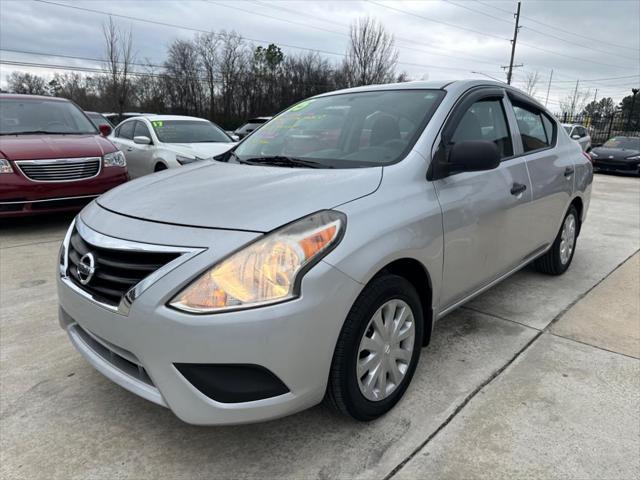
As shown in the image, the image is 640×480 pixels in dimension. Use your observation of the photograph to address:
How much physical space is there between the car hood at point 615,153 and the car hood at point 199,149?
12632 millimetres

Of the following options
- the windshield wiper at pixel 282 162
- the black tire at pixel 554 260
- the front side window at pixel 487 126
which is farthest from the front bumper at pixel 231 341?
the black tire at pixel 554 260

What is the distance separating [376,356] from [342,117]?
5.21ft

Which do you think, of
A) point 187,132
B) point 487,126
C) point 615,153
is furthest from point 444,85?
point 615,153

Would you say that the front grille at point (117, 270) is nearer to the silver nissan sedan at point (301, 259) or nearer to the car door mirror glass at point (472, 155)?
the silver nissan sedan at point (301, 259)

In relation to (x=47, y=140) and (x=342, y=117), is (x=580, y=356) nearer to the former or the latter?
(x=342, y=117)

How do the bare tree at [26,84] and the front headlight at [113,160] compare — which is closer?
the front headlight at [113,160]

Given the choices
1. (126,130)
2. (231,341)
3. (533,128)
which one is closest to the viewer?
(231,341)

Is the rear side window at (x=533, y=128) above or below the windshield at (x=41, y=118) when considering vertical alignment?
above

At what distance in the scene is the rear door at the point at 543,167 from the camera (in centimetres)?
335

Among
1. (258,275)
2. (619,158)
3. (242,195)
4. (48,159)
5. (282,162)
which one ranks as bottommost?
(48,159)

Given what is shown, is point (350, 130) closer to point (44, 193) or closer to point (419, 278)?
point (419, 278)

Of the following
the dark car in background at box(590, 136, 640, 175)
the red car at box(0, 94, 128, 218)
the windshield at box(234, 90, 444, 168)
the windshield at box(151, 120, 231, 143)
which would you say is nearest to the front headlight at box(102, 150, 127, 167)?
the red car at box(0, 94, 128, 218)

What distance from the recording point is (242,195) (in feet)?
6.90

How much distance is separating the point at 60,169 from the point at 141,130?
2.62 metres
